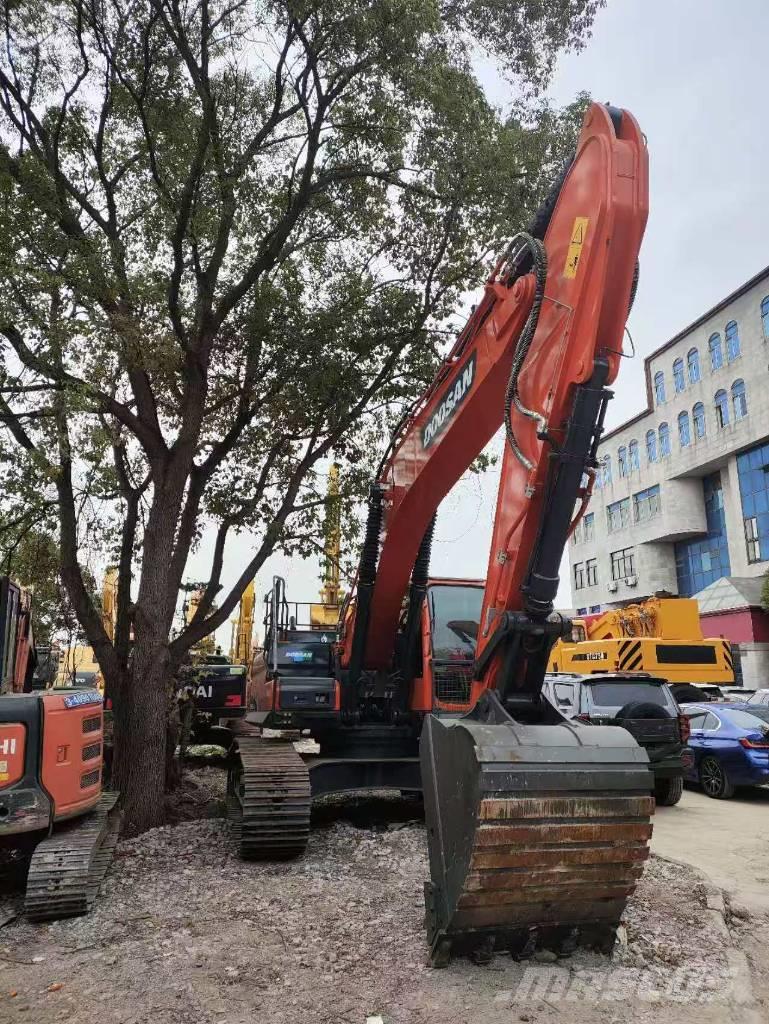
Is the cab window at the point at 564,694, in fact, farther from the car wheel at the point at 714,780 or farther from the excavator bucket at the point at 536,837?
the excavator bucket at the point at 536,837

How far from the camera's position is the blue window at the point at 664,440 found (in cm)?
4353

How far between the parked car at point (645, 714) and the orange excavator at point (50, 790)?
6.80m

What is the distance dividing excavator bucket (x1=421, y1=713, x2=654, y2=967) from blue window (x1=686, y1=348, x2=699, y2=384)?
1568 inches

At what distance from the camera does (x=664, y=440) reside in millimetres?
44062

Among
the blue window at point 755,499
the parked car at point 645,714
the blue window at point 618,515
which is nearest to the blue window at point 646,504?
the blue window at point 618,515

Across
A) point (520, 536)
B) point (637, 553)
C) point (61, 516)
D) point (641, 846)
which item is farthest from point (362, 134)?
point (637, 553)

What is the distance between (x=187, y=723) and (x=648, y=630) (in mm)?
13875

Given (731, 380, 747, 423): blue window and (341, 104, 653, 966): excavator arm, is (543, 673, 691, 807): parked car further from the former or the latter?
(731, 380, 747, 423): blue window

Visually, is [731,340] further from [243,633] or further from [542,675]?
[542,675]

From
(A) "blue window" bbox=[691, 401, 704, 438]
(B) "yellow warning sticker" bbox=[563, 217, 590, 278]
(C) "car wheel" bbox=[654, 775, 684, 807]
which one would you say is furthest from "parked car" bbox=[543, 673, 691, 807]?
(A) "blue window" bbox=[691, 401, 704, 438]

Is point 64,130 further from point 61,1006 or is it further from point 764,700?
point 764,700

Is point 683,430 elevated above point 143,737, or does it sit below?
above

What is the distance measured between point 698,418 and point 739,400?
3233mm

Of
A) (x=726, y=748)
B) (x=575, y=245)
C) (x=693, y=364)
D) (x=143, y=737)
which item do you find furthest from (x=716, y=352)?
(x=575, y=245)
